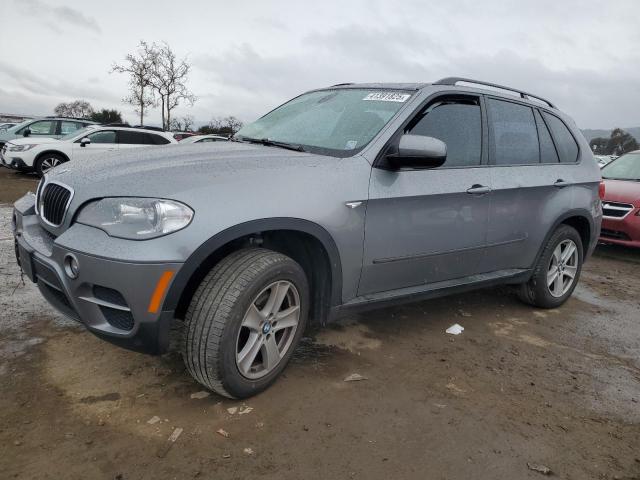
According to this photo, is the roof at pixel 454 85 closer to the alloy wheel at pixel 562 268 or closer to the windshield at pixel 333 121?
the windshield at pixel 333 121

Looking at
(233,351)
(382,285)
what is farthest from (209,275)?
(382,285)

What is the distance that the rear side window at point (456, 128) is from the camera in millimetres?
3240

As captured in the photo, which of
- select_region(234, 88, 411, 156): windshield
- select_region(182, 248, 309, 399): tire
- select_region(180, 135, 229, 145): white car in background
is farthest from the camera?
select_region(180, 135, 229, 145): white car in background

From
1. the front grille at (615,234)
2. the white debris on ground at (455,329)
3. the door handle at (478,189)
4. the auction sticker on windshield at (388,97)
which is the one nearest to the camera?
the auction sticker on windshield at (388,97)

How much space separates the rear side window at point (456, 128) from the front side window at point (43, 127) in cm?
1403

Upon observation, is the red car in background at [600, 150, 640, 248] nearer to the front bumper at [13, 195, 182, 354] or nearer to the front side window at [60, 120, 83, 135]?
the front bumper at [13, 195, 182, 354]

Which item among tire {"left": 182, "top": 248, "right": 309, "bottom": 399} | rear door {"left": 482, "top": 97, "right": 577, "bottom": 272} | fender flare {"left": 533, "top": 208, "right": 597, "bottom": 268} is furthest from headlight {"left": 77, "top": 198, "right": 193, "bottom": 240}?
fender flare {"left": 533, "top": 208, "right": 597, "bottom": 268}

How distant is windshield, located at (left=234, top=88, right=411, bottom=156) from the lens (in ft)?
9.91

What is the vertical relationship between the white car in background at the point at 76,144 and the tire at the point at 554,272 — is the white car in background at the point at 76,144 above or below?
above

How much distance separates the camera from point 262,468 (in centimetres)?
211

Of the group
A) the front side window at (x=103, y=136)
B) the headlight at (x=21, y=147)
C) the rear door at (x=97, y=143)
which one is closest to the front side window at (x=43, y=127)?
the headlight at (x=21, y=147)

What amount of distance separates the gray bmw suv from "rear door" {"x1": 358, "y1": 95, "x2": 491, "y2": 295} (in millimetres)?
11

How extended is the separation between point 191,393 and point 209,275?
69 centimetres

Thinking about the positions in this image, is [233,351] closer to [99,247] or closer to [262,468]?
[262,468]
